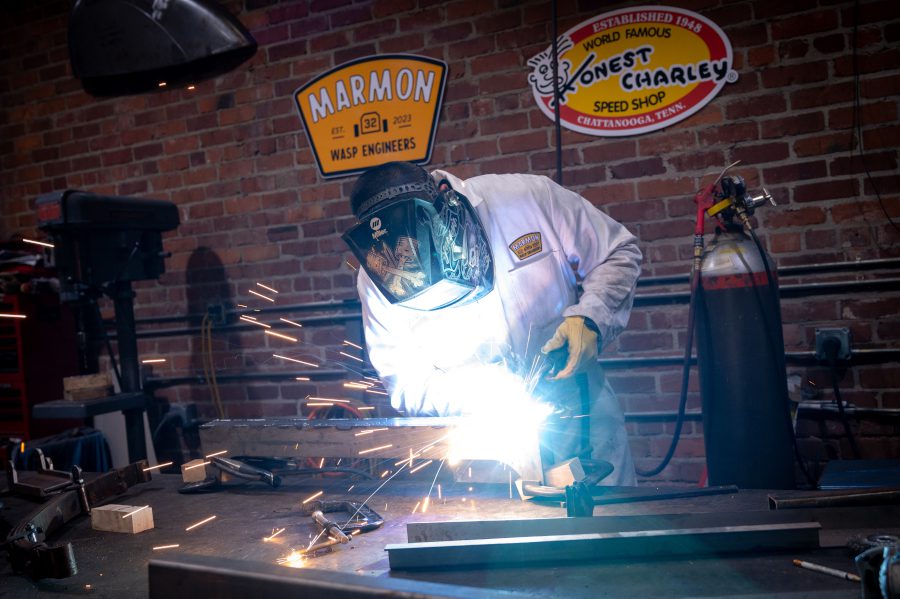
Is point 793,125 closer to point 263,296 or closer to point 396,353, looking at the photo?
point 396,353

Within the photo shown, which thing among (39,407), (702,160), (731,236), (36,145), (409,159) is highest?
(36,145)

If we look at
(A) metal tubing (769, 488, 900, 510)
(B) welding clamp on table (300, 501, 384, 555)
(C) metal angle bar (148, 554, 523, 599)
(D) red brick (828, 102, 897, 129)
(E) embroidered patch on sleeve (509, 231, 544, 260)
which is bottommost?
(B) welding clamp on table (300, 501, 384, 555)

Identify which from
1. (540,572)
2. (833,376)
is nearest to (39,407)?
(540,572)

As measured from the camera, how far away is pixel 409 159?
3371 mm

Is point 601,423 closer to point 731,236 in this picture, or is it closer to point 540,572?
point 731,236

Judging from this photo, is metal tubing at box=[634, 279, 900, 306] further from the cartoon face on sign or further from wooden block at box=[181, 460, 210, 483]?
wooden block at box=[181, 460, 210, 483]

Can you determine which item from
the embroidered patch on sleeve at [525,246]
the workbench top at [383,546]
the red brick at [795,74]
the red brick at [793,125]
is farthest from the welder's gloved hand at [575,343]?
the red brick at [795,74]

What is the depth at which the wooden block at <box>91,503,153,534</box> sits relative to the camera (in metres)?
1.65

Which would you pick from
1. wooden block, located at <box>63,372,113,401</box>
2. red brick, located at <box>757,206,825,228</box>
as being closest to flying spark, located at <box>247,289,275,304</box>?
wooden block, located at <box>63,372,113,401</box>

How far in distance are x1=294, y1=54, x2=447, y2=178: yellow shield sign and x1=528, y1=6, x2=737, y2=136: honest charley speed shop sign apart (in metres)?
0.57

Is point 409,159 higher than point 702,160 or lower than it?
higher

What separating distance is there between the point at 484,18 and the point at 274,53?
47.7 inches

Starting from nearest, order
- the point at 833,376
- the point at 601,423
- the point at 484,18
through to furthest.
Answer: the point at 601,423, the point at 833,376, the point at 484,18

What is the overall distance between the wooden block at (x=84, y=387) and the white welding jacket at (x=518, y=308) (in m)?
1.37
